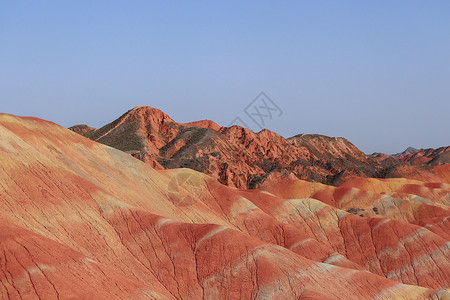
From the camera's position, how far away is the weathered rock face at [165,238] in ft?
141

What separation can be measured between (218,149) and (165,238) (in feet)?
312

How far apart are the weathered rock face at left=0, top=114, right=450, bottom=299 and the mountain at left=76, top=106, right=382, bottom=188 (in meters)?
37.9

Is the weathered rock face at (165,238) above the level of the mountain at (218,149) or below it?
below

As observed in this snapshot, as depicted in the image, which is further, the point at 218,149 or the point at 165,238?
the point at 218,149

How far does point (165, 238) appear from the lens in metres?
58.9

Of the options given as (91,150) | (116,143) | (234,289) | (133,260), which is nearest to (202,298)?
(234,289)

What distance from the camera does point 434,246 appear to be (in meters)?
81.3

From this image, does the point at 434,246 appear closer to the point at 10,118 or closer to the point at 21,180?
the point at 21,180

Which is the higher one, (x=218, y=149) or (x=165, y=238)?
(x=218, y=149)

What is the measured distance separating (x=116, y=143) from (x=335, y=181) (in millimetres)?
66787

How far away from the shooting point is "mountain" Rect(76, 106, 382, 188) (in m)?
138

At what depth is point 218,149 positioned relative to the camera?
15325 cm

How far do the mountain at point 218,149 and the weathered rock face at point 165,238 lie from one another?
124 ft

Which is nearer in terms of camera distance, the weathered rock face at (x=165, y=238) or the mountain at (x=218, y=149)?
the weathered rock face at (x=165, y=238)
